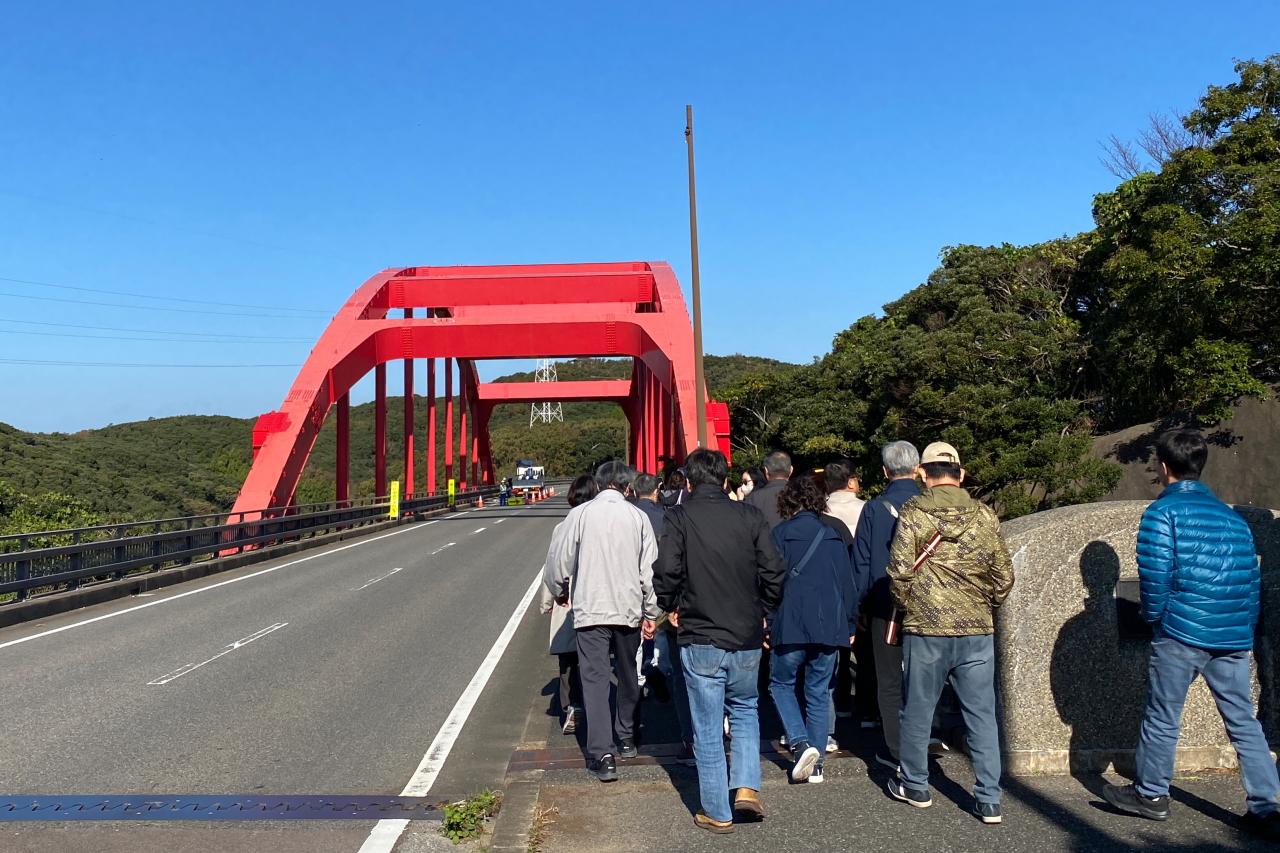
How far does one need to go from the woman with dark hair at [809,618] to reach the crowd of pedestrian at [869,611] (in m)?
0.01

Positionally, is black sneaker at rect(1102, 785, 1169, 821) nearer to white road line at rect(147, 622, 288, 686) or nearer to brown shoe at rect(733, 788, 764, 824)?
brown shoe at rect(733, 788, 764, 824)

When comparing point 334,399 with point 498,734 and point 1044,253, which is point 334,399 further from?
point 498,734

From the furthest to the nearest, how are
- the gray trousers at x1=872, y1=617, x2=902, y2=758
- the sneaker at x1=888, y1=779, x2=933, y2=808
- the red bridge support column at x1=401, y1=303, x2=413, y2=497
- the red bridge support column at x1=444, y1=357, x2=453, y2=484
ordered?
the red bridge support column at x1=444, y1=357, x2=453, y2=484, the red bridge support column at x1=401, y1=303, x2=413, y2=497, the gray trousers at x1=872, y1=617, x2=902, y2=758, the sneaker at x1=888, y1=779, x2=933, y2=808

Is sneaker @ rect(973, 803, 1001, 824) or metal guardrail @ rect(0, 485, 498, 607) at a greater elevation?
metal guardrail @ rect(0, 485, 498, 607)

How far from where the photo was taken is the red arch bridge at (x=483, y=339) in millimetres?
25938

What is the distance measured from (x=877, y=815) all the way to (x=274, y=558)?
65.0ft

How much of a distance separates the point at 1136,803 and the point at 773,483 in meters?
3.03

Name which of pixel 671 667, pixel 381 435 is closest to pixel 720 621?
pixel 671 667

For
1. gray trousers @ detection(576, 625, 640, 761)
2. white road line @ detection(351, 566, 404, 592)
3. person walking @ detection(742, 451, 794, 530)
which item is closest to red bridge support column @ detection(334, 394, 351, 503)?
white road line @ detection(351, 566, 404, 592)

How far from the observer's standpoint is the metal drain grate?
5.21 metres

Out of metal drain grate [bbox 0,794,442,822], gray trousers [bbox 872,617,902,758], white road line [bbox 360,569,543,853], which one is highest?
gray trousers [bbox 872,617,902,758]

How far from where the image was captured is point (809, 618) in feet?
18.2

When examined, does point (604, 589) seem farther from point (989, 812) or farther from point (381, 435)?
point (381, 435)

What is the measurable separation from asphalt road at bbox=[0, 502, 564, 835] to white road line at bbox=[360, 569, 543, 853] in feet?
0.29
